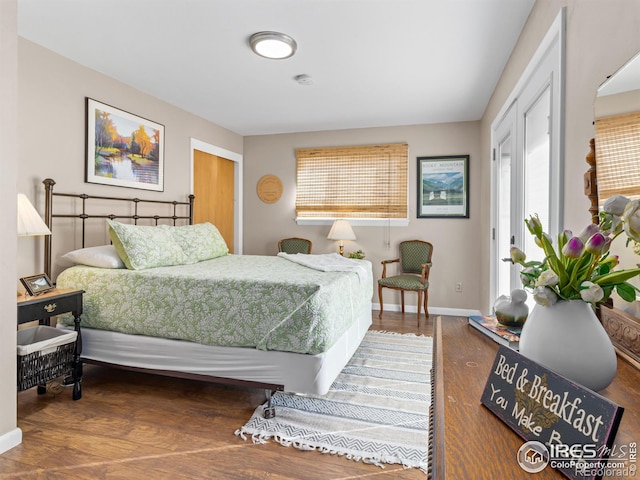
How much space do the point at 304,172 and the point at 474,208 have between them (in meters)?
2.37

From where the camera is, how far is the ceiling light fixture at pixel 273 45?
2.63 metres

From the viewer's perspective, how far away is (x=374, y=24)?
2.50 metres

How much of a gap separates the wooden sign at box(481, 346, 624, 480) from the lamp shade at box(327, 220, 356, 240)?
4223 millimetres

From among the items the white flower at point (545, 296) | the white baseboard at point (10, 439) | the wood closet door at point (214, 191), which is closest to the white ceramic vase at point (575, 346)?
the white flower at point (545, 296)

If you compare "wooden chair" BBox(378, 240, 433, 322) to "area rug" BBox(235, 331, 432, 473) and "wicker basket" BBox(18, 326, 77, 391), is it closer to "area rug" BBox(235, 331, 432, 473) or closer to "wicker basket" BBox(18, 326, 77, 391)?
"area rug" BBox(235, 331, 432, 473)

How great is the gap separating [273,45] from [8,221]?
6.49 ft

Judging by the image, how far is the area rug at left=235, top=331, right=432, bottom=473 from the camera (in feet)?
6.48

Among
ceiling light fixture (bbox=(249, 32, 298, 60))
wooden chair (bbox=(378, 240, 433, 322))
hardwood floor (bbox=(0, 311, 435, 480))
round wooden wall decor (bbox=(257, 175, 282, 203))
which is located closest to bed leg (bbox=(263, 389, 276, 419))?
hardwood floor (bbox=(0, 311, 435, 480))

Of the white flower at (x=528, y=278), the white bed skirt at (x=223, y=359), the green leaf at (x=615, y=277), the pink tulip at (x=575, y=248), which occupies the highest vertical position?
the pink tulip at (x=575, y=248)

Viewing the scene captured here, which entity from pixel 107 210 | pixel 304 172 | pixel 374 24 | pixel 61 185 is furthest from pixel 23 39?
pixel 304 172

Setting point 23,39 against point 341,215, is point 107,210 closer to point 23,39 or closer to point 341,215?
point 23,39

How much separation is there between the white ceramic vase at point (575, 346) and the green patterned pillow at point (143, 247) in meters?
2.70

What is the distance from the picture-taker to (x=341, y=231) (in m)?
5.06

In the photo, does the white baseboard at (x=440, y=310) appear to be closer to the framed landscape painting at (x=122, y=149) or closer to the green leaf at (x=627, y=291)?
the framed landscape painting at (x=122, y=149)
